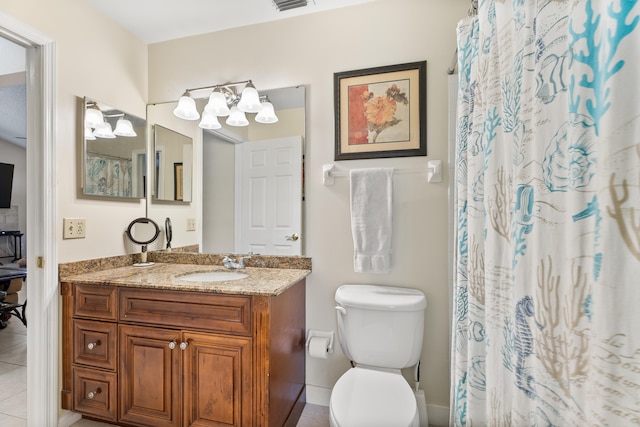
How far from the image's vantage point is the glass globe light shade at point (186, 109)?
74.9 inches

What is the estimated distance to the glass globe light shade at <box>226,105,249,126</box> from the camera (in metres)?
1.85

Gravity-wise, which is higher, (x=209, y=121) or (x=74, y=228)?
(x=209, y=121)

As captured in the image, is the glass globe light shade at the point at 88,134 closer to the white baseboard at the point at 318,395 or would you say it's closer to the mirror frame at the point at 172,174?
the mirror frame at the point at 172,174

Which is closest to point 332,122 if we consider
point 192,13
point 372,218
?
point 372,218

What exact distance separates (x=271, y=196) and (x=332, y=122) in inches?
23.3

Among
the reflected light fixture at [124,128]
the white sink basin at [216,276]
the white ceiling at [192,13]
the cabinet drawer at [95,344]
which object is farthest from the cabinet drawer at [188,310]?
the white ceiling at [192,13]

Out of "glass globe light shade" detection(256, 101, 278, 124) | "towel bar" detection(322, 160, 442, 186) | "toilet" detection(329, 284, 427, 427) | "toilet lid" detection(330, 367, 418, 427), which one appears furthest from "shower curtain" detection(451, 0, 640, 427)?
"glass globe light shade" detection(256, 101, 278, 124)

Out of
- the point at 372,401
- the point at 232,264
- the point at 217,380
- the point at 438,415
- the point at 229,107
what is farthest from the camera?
the point at 229,107

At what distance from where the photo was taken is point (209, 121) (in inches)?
75.5

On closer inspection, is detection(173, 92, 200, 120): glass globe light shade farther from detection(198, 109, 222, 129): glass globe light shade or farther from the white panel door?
the white panel door

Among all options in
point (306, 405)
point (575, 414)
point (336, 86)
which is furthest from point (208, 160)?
point (575, 414)

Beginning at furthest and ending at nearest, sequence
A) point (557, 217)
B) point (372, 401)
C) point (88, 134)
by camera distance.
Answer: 1. point (88, 134)
2. point (372, 401)
3. point (557, 217)

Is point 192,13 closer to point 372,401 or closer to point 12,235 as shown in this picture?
point 372,401

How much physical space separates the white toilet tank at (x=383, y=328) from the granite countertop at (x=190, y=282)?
0.34m
